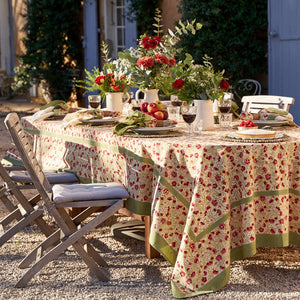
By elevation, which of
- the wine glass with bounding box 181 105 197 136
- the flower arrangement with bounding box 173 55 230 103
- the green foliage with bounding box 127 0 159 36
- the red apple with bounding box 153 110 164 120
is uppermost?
the green foliage with bounding box 127 0 159 36

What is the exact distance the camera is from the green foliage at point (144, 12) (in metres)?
9.43

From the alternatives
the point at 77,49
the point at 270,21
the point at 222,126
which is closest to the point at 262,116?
the point at 222,126

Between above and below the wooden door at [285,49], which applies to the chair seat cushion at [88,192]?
below

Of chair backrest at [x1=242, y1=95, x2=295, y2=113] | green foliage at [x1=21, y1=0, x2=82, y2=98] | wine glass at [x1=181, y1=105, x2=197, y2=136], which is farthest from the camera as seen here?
green foliage at [x1=21, y1=0, x2=82, y2=98]

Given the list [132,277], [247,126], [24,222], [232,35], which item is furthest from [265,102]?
[232,35]

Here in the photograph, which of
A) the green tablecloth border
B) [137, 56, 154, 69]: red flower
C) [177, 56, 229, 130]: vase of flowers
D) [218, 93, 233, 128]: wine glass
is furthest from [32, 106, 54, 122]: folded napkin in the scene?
the green tablecloth border

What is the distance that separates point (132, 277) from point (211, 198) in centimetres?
71

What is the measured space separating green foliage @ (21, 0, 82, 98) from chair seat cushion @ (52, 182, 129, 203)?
7.83 meters

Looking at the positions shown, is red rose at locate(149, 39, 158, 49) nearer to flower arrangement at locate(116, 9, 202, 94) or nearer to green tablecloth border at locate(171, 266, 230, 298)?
flower arrangement at locate(116, 9, 202, 94)

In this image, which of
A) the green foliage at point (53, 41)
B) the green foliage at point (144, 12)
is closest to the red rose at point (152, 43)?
the green foliage at point (144, 12)

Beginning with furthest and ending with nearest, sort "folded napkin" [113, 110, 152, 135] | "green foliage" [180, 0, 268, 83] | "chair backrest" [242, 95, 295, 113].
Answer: "green foliage" [180, 0, 268, 83], "chair backrest" [242, 95, 295, 113], "folded napkin" [113, 110, 152, 135]

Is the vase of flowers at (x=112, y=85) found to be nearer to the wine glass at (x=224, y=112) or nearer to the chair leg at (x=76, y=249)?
the wine glass at (x=224, y=112)

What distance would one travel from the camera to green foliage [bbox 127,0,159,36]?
30.9ft

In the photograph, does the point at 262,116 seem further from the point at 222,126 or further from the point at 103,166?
the point at 103,166
